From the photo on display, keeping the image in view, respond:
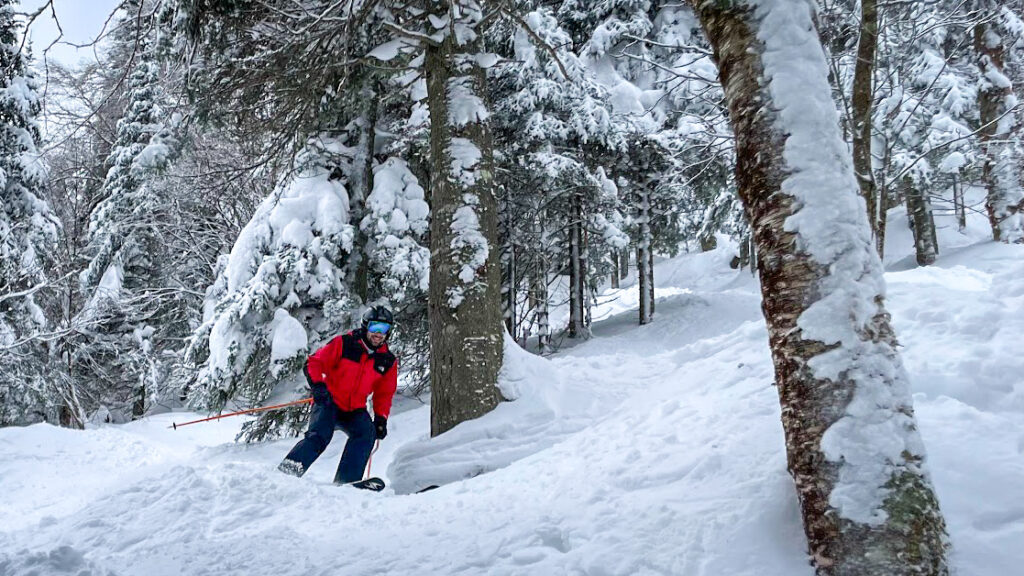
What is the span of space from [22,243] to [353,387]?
10970 millimetres

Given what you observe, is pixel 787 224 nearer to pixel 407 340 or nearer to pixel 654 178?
pixel 407 340

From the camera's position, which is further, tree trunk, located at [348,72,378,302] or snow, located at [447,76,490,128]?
tree trunk, located at [348,72,378,302]

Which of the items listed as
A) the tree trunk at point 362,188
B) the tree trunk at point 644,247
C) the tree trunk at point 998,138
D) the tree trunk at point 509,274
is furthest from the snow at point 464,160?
the tree trunk at point 644,247

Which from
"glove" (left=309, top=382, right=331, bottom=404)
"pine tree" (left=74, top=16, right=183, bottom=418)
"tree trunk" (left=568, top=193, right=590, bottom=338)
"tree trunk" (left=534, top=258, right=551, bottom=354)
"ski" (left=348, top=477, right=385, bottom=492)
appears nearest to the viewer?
"ski" (left=348, top=477, right=385, bottom=492)

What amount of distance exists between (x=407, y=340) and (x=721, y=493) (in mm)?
7623

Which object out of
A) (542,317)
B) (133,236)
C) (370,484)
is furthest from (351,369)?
(133,236)

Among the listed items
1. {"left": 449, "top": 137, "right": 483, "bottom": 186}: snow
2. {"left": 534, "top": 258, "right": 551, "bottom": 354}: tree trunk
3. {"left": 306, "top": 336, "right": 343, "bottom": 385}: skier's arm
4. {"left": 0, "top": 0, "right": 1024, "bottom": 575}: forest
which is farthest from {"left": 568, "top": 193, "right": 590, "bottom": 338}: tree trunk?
{"left": 306, "top": 336, "right": 343, "bottom": 385}: skier's arm

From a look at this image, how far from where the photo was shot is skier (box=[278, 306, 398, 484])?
5.48 meters

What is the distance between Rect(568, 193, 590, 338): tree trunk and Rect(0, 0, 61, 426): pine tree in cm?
1080

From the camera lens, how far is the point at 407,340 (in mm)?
9859

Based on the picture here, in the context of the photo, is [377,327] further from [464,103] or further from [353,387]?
[464,103]

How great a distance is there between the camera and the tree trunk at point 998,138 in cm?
1093

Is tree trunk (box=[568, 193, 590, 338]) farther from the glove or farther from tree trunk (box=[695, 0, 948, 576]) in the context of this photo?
tree trunk (box=[695, 0, 948, 576])

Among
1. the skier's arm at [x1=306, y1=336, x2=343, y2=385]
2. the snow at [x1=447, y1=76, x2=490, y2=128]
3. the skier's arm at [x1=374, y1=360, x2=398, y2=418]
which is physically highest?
the snow at [x1=447, y1=76, x2=490, y2=128]
